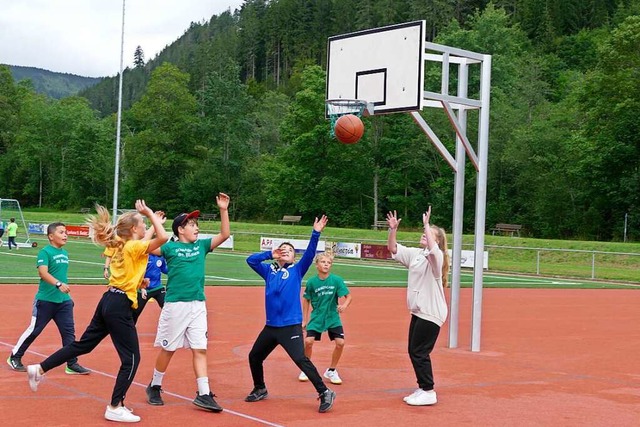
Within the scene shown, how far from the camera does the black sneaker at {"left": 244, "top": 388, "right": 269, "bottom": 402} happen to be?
29.2 feet

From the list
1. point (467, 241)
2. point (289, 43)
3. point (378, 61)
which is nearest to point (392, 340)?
point (378, 61)

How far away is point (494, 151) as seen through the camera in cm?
6694

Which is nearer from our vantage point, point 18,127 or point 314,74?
point 314,74

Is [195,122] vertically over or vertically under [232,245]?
over

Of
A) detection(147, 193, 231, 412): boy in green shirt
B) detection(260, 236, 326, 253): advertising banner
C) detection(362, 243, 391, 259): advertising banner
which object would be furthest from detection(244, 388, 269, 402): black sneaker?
detection(362, 243, 391, 259): advertising banner

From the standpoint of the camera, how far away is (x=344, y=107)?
46.7 ft

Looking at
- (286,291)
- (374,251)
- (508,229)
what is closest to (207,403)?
(286,291)

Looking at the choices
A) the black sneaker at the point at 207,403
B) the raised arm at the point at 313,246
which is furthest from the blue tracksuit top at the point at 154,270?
the black sneaker at the point at 207,403

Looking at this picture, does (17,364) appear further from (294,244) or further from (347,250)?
(347,250)

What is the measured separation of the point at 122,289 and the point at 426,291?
3236 mm

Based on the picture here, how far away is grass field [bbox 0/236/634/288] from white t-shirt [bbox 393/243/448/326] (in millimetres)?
16711

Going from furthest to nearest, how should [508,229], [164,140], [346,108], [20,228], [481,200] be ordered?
[164,140]
[20,228]
[508,229]
[346,108]
[481,200]

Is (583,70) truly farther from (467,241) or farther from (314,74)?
(467,241)

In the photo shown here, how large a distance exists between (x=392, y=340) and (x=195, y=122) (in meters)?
77.4
